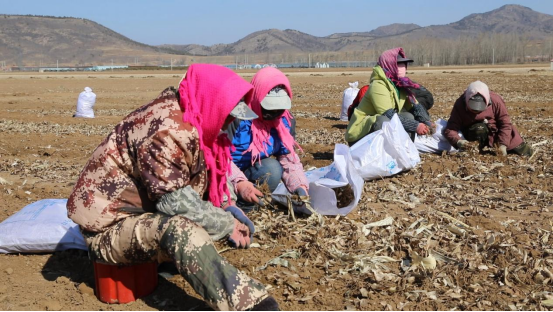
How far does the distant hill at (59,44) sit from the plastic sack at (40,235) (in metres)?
118

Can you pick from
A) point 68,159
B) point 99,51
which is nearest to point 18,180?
point 68,159

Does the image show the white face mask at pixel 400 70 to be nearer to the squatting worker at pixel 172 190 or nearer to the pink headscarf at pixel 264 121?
the pink headscarf at pixel 264 121

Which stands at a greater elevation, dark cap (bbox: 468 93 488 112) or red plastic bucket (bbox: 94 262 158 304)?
dark cap (bbox: 468 93 488 112)

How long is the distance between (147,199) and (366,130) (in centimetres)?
366

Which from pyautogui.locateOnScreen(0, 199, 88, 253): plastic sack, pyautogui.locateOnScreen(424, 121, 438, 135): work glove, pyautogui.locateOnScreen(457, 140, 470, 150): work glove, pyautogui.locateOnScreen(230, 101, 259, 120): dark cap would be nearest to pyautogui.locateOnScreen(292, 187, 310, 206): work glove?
pyautogui.locateOnScreen(230, 101, 259, 120): dark cap

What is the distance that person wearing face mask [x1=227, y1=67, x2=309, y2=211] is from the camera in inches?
161

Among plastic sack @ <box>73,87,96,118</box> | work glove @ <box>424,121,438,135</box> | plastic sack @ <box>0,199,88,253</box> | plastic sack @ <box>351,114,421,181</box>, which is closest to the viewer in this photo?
plastic sack @ <box>0,199,88,253</box>

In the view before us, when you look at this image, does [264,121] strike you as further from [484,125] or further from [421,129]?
[484,125]

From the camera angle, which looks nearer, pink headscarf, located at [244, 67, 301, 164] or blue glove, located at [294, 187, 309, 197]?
pink headscarf, located at [244, 67, 301, 164]

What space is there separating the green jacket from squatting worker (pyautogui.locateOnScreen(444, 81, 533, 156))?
789 millimetres

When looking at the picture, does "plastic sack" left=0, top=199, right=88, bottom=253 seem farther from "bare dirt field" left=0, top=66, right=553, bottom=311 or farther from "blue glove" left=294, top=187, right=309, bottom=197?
"blue glove" left=294, top=187, right=309, bottom=197

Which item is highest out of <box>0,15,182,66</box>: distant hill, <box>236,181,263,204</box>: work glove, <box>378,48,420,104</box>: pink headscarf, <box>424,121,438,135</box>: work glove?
<box>0,15,182,66</box>: distant hill

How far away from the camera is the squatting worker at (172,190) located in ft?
8.52

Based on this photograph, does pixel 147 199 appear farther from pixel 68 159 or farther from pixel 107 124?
pixel 107 124
